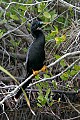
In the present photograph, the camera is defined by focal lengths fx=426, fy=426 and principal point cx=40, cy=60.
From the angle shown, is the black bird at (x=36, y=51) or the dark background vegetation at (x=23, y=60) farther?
the dark background vegetation at (x=23, y=60)

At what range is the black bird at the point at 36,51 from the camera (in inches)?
175

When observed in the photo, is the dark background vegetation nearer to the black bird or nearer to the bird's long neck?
the black bird

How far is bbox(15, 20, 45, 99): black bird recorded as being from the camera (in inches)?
175

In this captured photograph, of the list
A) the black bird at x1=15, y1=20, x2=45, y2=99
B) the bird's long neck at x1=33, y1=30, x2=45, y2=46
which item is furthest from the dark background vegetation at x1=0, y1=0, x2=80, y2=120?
the bird's long neck at x1=33, y1=30, x2=45, y2=46

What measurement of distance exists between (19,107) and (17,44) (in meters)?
1.00

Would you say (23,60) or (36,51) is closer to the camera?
(36,51)

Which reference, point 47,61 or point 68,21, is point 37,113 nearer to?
point 47,61

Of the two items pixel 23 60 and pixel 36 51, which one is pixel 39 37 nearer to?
pixel 36 51

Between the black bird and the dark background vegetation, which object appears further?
the dark background vegetation

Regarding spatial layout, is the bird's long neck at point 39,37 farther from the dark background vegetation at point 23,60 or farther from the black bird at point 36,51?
the dark background vegetation at point 23,60

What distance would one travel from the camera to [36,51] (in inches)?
179

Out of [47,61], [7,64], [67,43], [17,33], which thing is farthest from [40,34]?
[7,64]

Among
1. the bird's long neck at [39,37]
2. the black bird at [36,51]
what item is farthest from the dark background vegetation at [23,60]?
the bird's long neck at [39,37]

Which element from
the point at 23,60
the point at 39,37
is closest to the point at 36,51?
the point at 39,37
